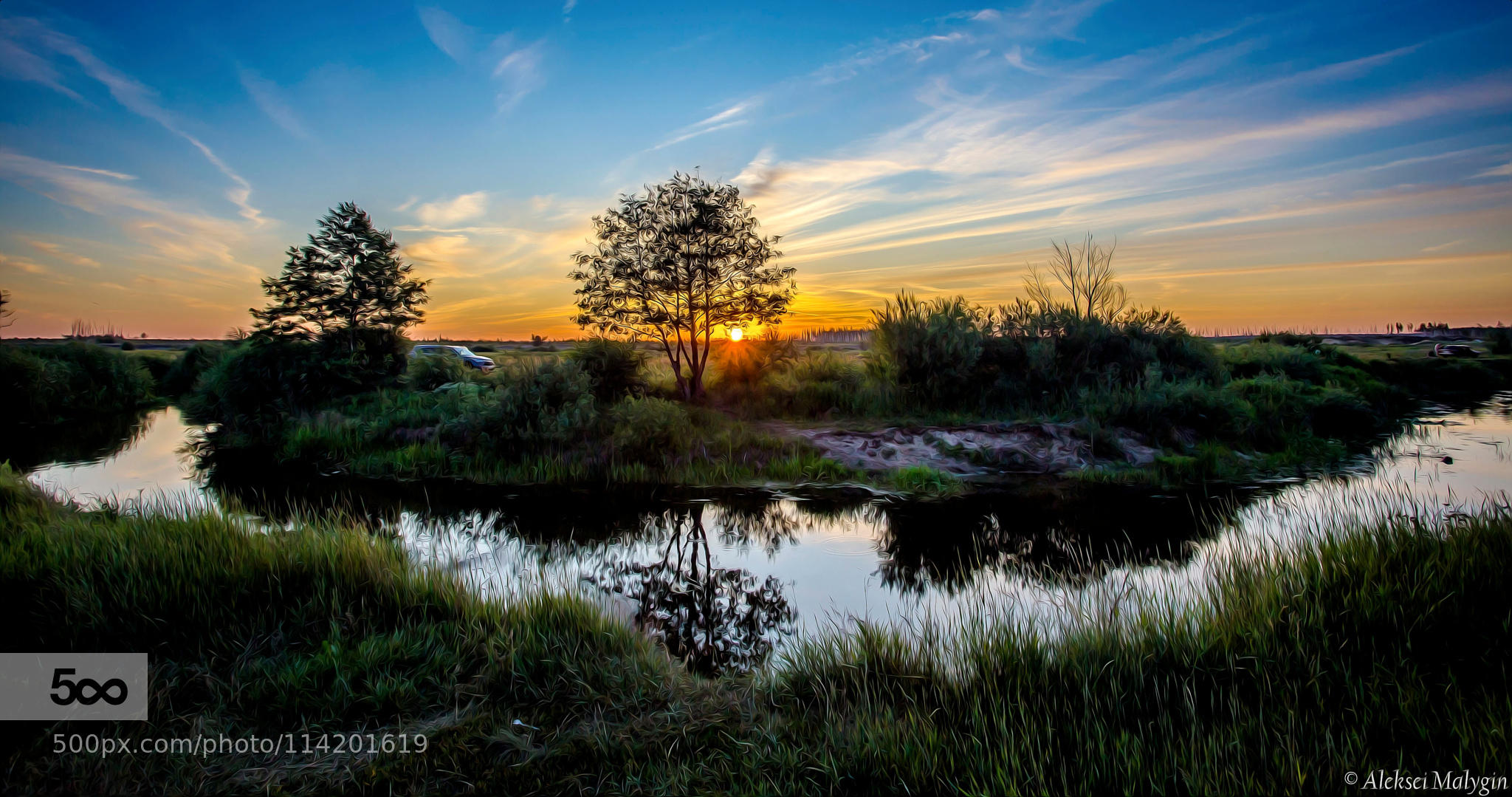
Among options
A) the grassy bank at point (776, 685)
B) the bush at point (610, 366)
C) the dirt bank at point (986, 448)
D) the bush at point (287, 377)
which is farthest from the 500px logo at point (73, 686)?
the bush at point (287, 377)

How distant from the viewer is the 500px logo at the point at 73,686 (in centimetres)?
409

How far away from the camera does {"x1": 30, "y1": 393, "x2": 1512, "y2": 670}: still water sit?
6.24m

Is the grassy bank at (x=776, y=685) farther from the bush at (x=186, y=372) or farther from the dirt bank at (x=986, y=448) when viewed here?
the bush at (x=186, y=372)

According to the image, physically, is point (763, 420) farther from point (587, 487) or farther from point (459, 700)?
point (459, 700)

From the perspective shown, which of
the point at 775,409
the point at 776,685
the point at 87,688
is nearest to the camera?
the point at 87,688

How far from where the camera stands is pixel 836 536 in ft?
30.7

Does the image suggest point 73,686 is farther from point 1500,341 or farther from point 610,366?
point 1500,341

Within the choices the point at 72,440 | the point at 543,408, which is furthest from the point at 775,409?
the point at 72,440

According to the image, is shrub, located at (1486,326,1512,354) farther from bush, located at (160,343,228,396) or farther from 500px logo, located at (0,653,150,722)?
bush, located at (160,343,228,396)

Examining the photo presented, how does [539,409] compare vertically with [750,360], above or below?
below

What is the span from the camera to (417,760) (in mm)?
3711

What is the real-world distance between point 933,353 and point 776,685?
14340mm

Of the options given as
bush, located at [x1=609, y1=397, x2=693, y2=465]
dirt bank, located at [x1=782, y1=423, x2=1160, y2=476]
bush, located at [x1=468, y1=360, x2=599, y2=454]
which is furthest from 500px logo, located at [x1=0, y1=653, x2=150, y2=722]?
dirt bank, located at [x1=782, y1=423, x2=1160, y2=476]

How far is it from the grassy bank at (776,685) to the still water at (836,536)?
0.56 m
